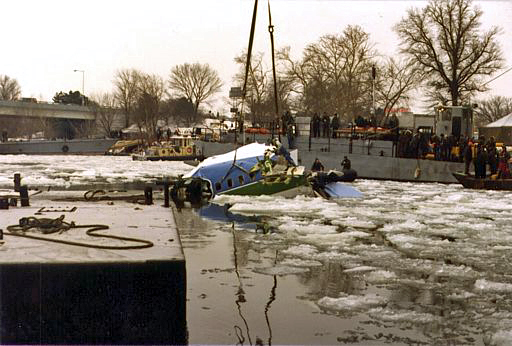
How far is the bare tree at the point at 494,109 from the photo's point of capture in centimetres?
9425

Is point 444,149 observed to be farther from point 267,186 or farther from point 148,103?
point 148,103

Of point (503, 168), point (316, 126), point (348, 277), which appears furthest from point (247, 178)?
point (316, 126)

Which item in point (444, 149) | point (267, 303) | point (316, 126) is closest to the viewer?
point (267, 303)

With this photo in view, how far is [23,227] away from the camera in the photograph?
731 centimetres

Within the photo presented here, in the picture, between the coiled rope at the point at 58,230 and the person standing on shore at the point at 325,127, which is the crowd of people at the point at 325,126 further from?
the coiled rope at the point at 58,230

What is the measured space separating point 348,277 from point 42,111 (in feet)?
250

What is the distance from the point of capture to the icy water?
7.07 m

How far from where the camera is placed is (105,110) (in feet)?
317

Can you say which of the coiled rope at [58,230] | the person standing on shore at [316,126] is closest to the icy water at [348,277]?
the coiled rope at [58,230]

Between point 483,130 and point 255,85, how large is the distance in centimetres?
2567

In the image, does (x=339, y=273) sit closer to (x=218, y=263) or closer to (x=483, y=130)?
(x=218, y=263)

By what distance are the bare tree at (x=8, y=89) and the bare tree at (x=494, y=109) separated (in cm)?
6563

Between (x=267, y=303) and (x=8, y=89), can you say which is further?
(x=8, y=89)

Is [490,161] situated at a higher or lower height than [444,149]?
lower
